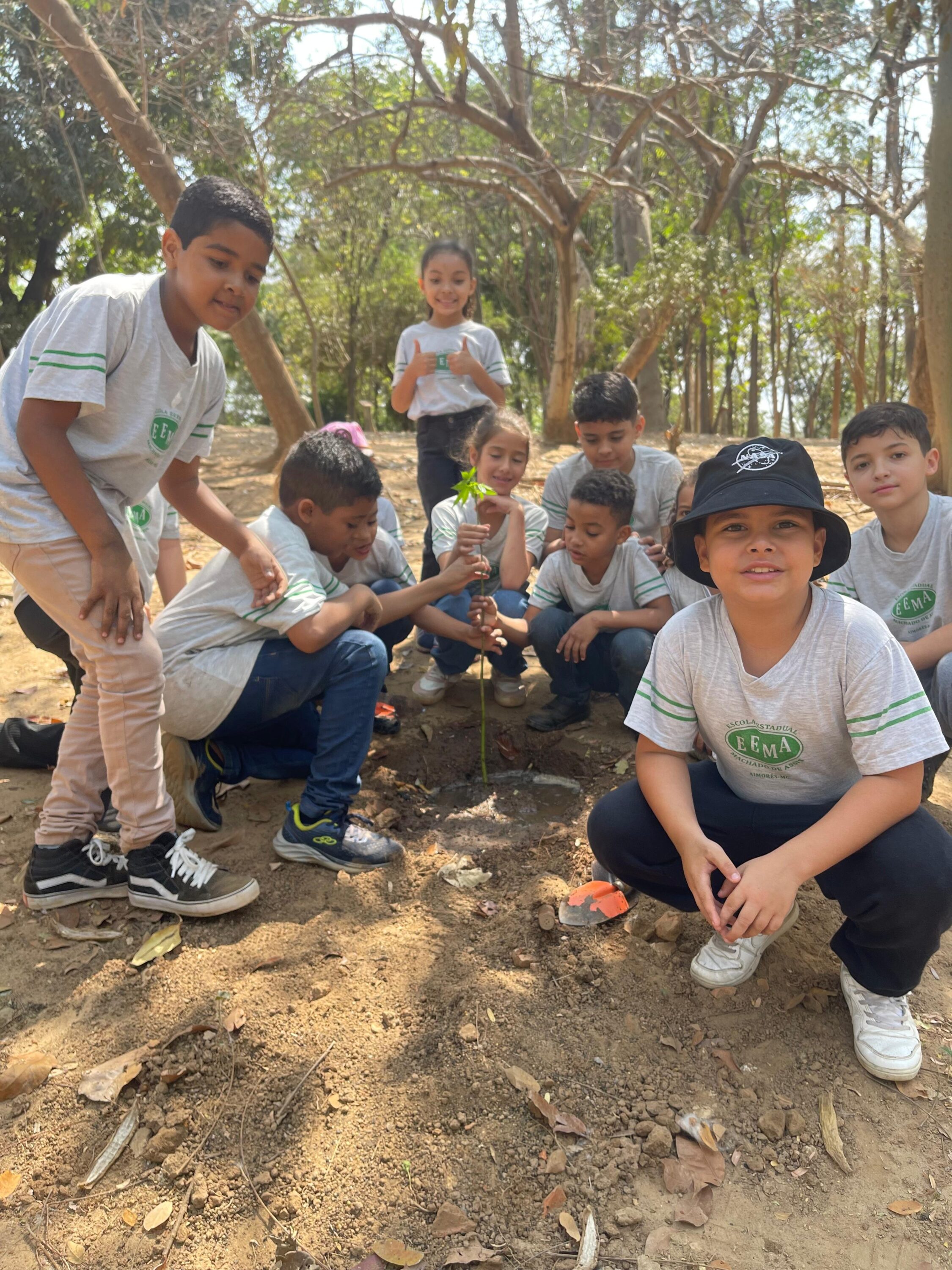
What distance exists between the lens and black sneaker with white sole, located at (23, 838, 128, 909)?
2.48 meters

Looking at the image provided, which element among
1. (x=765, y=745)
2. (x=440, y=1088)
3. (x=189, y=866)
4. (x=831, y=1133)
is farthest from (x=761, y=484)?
(x=189, y=866)

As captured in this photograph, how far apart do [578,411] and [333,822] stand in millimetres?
2129

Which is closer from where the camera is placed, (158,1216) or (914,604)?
(158,1216)

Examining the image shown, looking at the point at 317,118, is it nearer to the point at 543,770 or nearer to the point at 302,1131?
the point at 543,770

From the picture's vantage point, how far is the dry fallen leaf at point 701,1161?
1748 millimetres

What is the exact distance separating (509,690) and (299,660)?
1397 mm

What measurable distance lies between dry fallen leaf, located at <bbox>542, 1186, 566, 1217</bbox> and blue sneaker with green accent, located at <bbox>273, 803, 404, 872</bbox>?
3.88 ft

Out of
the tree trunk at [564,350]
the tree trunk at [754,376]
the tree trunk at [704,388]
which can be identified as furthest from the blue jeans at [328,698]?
the tree trunk at [704,388]

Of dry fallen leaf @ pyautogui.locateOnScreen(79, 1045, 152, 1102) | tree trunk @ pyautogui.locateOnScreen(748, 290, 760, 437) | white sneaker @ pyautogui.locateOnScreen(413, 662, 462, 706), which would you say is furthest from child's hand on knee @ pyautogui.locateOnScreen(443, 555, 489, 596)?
tree trunk @ pyautogui.locateOnScreen(748, 290, 760, 437)

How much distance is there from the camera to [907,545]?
301 cm

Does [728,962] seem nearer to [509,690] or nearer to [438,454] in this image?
[509,690]

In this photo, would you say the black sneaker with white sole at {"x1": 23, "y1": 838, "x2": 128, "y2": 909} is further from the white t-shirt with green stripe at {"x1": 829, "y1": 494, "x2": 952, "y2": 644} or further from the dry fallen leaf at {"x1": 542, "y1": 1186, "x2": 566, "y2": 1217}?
the white t-shirt with green stripe at {"x1": 829, "y1": 494, "x2": 952, "y2": 644}

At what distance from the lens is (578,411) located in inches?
152

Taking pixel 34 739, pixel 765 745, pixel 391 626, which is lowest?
pixel 34 739
